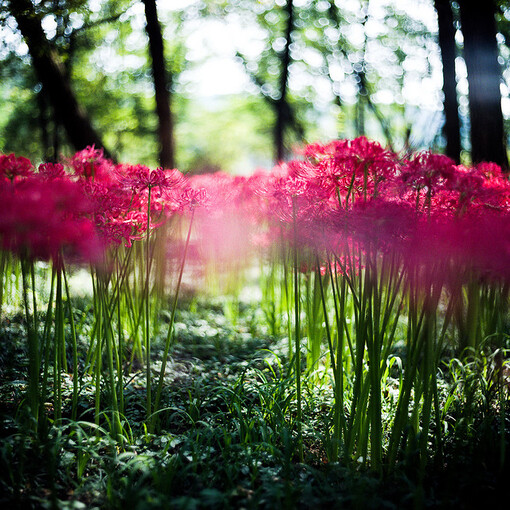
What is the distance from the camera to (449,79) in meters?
6.43

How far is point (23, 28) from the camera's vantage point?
179 inches

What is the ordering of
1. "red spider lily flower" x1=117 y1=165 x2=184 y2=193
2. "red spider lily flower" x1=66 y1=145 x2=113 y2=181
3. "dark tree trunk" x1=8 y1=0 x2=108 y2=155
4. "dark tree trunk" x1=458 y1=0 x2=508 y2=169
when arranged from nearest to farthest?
"red spider lily flower" x1=117 y1=165 x2=184 y2=193, "red spider lily flower" x1=66 y1=145 x2=113 y2=181, "dark tree trunk" x1=458 y1=0 x2=508 y2=169, "dark tree trunk" x1=8 y1=0 x2=108 y2=155

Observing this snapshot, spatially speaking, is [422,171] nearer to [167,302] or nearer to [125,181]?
[125,181]

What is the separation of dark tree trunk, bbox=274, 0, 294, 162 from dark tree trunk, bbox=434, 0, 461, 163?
539 centimetres

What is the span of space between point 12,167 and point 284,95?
12.0 m

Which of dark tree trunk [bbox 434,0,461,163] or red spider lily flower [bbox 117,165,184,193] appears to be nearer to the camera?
red spider lily flower [bbox 117,165,184,193]

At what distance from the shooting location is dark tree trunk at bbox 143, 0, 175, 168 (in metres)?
5.95

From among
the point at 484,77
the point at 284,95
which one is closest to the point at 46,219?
the point at 484,77

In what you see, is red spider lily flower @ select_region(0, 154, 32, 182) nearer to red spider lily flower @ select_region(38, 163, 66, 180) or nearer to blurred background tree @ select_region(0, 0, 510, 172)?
red spider lily flower @ select_region(38, 163, 66, 180)

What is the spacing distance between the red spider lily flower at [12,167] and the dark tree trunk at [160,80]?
3.90 meters

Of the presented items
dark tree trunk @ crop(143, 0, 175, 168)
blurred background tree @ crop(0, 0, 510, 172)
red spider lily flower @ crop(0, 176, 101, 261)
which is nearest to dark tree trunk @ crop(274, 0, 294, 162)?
blurred background tree @ crop(0, 0, 510, 172)

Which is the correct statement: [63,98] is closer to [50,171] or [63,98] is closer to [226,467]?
[50,171]

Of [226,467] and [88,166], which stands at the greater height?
[88,166]

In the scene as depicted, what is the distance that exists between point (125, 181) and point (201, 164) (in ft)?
53.8
